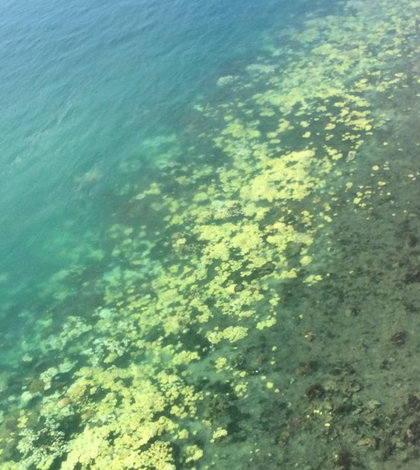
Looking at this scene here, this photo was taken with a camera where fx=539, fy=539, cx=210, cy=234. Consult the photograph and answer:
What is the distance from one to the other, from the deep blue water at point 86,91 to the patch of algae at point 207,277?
4.53 ft

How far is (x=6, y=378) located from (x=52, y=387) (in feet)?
3.34

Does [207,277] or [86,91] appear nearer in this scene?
[207,277]

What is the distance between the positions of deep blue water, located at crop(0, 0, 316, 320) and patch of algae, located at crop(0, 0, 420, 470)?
1.38 metres

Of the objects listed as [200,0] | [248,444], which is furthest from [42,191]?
[200,0]

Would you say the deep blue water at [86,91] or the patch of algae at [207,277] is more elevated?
the deep blue water at [86,91]

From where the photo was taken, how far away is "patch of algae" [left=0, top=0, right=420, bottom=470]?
780 centimetres

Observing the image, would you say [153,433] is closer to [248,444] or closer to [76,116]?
[248,444]

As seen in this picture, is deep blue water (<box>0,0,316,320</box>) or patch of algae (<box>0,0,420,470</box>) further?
deep blue water (<box>0,0,316,320</box>)

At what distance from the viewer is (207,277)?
975 centimetres

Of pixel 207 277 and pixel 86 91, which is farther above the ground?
pixel 86 91

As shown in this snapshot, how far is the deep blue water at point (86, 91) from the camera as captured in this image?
12492 mm

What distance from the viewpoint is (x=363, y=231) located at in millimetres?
9523

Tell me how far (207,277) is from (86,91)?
30.6ft

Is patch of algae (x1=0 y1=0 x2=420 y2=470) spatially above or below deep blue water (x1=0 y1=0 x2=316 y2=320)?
below
